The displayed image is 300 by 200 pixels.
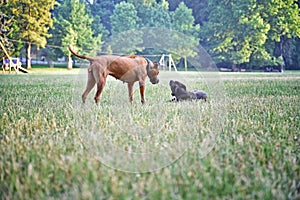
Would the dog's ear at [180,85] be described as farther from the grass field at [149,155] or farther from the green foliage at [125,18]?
the green foliage at [125,18]

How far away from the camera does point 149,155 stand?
250 cm

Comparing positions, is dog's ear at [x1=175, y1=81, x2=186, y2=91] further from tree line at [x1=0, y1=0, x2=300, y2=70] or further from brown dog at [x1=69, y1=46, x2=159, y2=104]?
tree line at [x1=0, y1=0, x2=300, y2=70]

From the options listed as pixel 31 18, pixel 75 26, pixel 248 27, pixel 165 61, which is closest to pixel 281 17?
pixel 248 27

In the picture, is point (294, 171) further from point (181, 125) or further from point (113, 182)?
point (181, 125)

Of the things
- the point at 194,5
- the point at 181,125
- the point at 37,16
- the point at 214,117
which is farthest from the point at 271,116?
the point at 194,5

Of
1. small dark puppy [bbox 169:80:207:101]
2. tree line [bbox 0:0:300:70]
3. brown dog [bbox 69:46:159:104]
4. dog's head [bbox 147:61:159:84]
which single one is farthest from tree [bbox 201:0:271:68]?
brown dog [bbox 69:46:159:104]

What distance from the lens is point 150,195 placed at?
1.81 m

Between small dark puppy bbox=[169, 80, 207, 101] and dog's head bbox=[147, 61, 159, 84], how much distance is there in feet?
1.58

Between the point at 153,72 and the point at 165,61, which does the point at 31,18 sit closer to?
the point at 165,61

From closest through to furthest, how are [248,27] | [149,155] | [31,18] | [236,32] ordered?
[149,155] → [31,18] → [248,27] → [236,32]

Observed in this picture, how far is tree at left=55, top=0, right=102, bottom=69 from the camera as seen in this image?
35.2 metres

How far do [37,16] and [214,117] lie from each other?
30.0 meters

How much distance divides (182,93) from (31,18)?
27.2 meters

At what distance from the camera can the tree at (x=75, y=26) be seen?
35.2 metres
